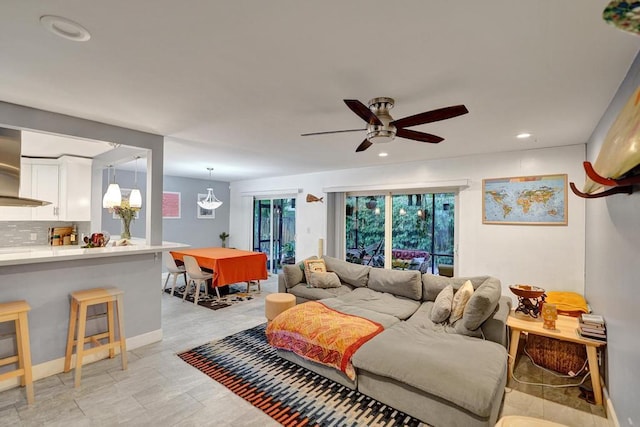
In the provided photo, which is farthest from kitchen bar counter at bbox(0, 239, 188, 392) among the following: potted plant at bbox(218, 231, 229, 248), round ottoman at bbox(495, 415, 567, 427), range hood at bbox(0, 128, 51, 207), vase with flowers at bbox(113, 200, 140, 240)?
potted plant at bbox(218, 231, 229, 248)

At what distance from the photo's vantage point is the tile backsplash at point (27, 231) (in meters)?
4.58

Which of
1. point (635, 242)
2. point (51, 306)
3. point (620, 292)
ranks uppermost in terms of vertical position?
→ point (635, 242)

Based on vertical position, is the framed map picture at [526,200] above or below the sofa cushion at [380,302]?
above

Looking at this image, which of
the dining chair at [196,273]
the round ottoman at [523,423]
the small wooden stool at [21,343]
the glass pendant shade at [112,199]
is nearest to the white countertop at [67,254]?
the small wooden stool at [21,343]

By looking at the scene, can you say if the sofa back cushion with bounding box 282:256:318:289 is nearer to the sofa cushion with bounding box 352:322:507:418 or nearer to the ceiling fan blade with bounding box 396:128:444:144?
the sofa cushion with bounding box 352:322:507:418

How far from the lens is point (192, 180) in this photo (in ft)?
24.7

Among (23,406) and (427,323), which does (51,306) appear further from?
(427,323)

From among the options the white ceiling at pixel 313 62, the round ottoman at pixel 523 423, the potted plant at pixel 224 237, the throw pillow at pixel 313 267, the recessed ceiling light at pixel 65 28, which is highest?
the white ceiling at pixel 313 62

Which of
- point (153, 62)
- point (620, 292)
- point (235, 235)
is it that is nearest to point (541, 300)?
point (620, 292)

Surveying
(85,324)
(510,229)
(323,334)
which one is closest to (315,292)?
(323,334)

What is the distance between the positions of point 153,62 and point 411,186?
4.12 meters

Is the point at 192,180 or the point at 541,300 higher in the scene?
the point at 192,180

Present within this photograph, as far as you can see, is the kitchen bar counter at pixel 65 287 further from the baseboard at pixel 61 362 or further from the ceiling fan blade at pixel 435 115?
the ceiling fan blade at pixel 435 115

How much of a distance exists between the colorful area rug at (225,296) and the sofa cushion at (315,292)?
1.19 metres
